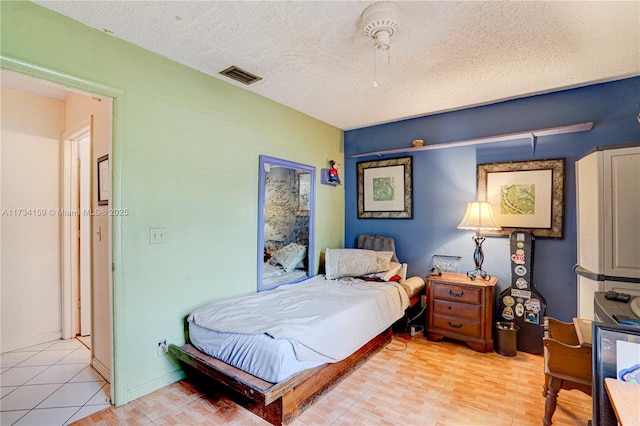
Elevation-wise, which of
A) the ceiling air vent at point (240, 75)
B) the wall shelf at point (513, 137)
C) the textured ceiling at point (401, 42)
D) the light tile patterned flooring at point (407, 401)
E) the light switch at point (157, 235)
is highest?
the ceiling air vent at point (240, 75)

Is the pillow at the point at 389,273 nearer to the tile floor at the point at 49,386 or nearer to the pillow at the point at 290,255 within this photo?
the pillow at the point at 290,255

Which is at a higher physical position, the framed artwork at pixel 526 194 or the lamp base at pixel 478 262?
the framed artwork at pixel 526 194

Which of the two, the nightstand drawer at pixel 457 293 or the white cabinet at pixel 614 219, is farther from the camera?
the nightstand drawer at pixel 457 293

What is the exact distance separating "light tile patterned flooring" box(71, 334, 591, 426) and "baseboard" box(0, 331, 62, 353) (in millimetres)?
1771

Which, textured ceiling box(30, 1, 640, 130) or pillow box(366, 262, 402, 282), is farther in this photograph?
pillow box(366, 262, 402, 282)

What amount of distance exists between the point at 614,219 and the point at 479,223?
0.97 metres

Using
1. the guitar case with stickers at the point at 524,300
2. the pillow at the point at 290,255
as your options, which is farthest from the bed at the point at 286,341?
the guitar case with stickers at the point at 524,300

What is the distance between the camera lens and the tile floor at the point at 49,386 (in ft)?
6.29

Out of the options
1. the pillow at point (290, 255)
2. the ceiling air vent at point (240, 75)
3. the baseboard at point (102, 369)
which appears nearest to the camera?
the baseboard at point (102, 369)

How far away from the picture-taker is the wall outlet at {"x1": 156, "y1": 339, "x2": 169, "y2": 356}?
2.22 metres

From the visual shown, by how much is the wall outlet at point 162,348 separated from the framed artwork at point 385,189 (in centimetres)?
269

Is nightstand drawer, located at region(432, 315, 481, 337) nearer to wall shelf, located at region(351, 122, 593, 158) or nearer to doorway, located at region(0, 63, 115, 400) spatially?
wall shelf, located at region(351, 122, 593, 158)

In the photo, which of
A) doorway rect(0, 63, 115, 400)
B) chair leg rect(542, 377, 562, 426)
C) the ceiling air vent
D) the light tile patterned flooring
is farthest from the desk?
doorway rect(0, 63, 115, 400)

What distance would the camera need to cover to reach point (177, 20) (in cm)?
183
